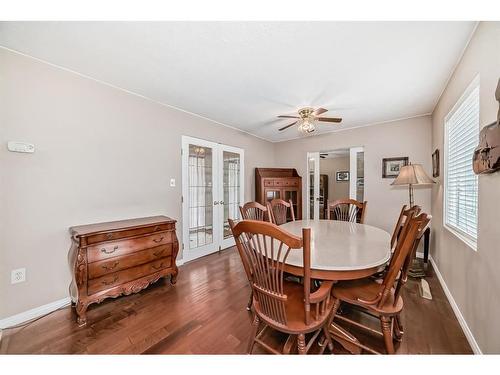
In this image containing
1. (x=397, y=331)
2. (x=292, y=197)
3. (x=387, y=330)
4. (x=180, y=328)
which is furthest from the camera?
(x=292, y=197)

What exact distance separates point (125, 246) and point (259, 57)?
223 centimetres

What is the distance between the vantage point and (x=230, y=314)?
192cm

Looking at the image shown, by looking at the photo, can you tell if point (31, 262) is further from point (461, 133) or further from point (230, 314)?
point (461, 133)

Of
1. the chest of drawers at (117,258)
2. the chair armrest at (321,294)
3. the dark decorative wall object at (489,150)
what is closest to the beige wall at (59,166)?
the chest of drawers at (117,258)

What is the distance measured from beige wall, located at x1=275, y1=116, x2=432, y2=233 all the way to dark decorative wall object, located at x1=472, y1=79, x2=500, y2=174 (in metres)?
2.45

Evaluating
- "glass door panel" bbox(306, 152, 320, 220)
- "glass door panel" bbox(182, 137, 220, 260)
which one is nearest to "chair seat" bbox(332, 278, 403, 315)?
"glass door panel" bbox(182, 137, 220, 260)

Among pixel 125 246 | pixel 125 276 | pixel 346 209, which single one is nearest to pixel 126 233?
pixel 125 246

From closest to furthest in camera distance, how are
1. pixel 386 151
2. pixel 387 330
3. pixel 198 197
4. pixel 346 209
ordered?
pixel 387 330, pixel 346 209, pixel 198 197, pixel 386 151

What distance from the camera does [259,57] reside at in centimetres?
181

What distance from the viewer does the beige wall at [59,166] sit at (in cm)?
176

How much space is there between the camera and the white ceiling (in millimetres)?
1479

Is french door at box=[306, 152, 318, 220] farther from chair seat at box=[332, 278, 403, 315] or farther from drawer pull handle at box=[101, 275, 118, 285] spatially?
drawer pull handle at box=[101, 275, 118, 285]

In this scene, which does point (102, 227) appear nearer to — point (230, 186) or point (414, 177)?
point (230, 186)

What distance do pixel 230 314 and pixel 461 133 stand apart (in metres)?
2.89
